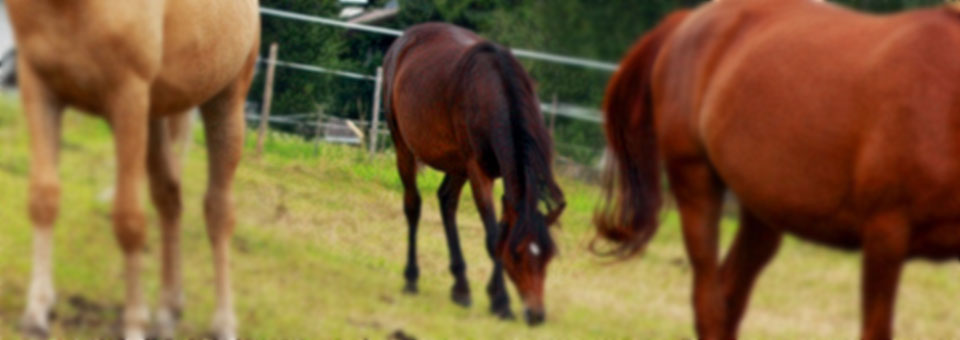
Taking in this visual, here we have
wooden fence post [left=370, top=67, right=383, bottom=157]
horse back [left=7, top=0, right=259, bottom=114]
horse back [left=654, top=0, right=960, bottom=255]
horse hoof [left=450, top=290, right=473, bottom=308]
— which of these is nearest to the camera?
horse back [left=654, top=0, right=960, bottom=255]

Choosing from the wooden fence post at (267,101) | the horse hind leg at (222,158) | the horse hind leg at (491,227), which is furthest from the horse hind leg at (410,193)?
the horse hind leg at (222,158)

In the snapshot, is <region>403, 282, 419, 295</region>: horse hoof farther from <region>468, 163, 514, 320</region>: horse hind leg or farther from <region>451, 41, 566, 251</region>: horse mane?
<region>451, 41, 566, 251</region>: horse mane

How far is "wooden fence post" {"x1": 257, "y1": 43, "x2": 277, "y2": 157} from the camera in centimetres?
398

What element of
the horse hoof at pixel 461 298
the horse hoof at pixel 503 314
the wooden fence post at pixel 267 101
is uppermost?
the wooden fence post at pixel 267 101

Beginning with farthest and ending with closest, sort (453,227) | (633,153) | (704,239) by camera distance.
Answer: (453,227) → (633,153) → (704,239)

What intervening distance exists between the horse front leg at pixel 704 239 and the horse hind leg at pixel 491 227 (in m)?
1.44

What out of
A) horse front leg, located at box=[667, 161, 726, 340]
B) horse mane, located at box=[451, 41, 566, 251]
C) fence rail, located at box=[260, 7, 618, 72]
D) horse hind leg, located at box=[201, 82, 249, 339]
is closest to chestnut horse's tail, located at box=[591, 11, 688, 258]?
horse front leg, located at box=[667, 161, 726, 340]

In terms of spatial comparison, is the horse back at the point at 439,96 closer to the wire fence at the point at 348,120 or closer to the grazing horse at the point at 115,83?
the wire fence at the point at 348,120

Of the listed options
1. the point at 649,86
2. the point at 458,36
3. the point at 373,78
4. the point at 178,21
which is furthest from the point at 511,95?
the point at 178,21

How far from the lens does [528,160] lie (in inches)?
165

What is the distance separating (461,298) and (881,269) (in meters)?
2.25

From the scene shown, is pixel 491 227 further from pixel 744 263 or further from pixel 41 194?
pixel 41 194

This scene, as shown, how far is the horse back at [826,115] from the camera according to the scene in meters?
2.55

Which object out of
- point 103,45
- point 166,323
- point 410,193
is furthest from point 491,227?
point 103,45
